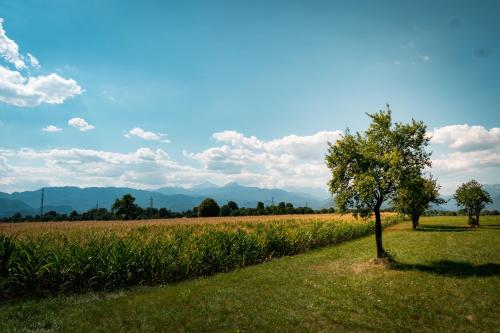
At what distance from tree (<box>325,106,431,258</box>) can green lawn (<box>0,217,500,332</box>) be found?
16.9 feet

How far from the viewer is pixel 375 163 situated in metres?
25.3

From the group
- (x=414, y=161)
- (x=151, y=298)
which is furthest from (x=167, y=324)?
(x=414, y=161)

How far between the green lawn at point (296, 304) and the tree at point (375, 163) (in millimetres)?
5142

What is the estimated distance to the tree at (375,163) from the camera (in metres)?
24.2

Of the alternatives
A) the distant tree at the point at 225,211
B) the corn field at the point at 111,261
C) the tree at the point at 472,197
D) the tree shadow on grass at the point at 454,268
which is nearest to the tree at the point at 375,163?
the tree shadow on grass at the point at 454,268

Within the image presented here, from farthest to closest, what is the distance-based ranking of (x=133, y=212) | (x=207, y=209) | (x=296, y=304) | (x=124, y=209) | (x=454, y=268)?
1. (x=133, y=212)
2. (x=124, y=209)
3. (x=207, y=209)
4. (x=454, y=268)
5. (x=296, y=304)

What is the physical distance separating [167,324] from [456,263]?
2235 cm

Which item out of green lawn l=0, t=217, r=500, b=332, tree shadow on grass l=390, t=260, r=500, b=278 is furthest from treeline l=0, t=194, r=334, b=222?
tree shadow on grass l=390, t=260, r=500, b=278

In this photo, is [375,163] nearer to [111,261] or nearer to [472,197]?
[111,261]

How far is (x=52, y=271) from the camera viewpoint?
54.4 feet

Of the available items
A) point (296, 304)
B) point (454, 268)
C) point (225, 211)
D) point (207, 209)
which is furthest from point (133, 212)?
point (296, 304)

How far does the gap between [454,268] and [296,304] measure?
1436 cm

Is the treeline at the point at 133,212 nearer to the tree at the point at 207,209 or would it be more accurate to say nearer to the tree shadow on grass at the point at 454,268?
the tree at the point at 207,209

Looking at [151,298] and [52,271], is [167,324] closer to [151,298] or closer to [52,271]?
[151,298]
